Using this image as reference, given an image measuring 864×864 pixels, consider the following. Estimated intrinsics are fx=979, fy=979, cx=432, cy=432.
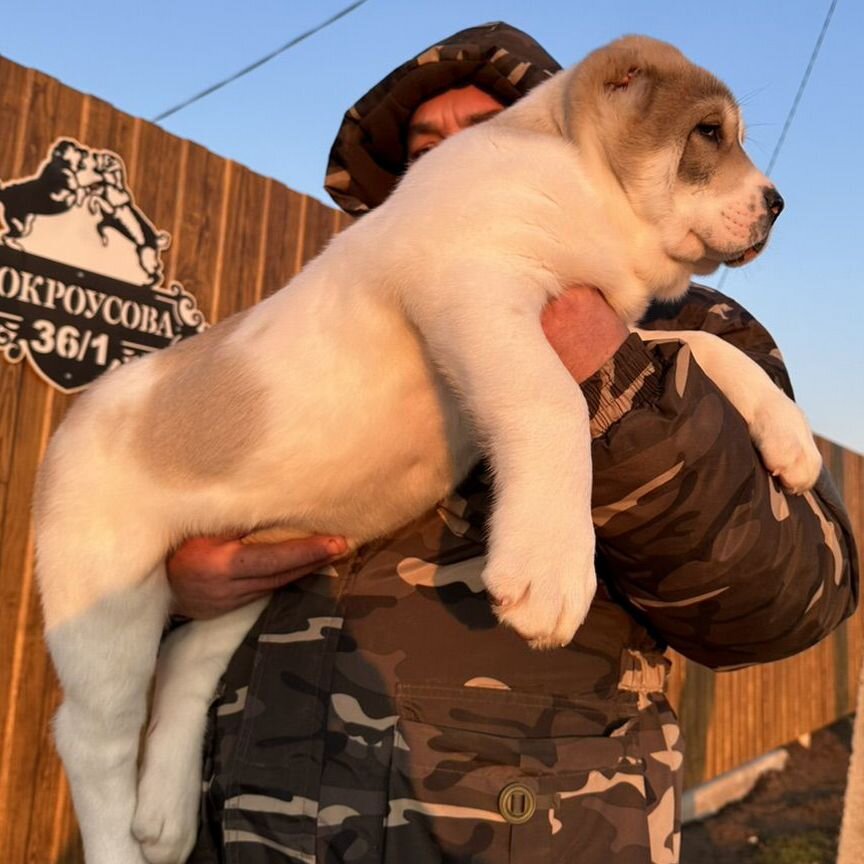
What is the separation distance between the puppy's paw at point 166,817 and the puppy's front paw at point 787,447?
1367 millimetres

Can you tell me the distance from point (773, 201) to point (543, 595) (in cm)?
110

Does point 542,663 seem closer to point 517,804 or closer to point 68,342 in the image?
point 517,804

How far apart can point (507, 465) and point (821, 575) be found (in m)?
0.66

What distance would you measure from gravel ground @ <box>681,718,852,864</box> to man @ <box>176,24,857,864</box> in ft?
17.6

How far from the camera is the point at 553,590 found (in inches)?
53.4

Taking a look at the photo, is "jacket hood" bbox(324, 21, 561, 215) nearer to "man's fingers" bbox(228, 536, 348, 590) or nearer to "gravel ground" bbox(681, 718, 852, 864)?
"man's fingers" bbox(228, 536, 348, 590)

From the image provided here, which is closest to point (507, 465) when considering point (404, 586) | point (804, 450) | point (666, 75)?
point (404, 586)

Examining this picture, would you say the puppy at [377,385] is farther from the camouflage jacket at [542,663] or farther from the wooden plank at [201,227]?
the wooden plank at [201,227]

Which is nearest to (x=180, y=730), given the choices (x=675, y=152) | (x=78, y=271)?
(x=675, y=152)

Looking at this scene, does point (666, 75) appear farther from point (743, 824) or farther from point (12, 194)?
point (743, 824)

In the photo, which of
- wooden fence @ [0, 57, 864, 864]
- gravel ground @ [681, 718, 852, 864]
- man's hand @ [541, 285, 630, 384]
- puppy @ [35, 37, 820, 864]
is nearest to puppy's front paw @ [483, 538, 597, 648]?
puppy @ [35, 37, 820, 864]

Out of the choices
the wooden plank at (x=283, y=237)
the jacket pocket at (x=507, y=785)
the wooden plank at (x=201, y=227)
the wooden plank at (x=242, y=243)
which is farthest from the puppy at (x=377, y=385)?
the wooden plank at (x=283, y=237)

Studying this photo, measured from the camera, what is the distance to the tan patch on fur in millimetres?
1999

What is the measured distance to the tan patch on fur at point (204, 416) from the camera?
6.56ft
